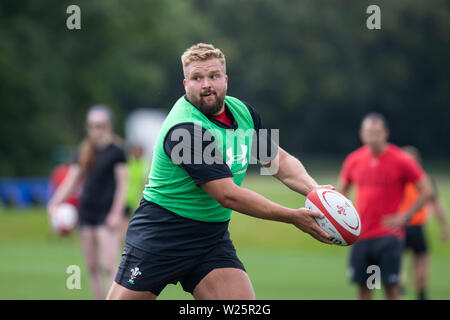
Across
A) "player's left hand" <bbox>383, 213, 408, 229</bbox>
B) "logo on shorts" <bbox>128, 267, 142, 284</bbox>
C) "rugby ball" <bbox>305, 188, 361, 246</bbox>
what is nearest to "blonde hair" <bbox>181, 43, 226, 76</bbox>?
"rugby ball" <bbox>305, 188, 361, 246</bbox>

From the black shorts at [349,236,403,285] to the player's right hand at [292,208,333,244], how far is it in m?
4.15

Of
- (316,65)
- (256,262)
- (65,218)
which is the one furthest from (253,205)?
(316,65)

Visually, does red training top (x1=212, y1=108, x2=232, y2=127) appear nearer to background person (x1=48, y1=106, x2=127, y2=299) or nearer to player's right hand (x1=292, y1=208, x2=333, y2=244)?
player's right hand (x1=292, y1=208, x2=333, y2=244)

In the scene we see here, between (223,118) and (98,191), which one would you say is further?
(98,191)

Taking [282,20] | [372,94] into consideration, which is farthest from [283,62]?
[372,94]

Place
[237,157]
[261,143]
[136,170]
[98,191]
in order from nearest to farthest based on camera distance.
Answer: [237,157] → [261,143] → [98,191] → [136,170]

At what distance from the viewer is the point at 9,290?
12.1 metres

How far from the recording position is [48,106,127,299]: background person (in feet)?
33.4

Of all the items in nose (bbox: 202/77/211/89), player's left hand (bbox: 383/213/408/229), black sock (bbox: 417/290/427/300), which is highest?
nose (bbox: 202/77/211/89)

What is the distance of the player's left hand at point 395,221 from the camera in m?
9.62

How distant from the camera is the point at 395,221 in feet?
31.7

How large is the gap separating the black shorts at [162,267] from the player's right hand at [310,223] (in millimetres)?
704

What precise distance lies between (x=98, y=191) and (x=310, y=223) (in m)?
5.23

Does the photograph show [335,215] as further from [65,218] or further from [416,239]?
[65,218]
